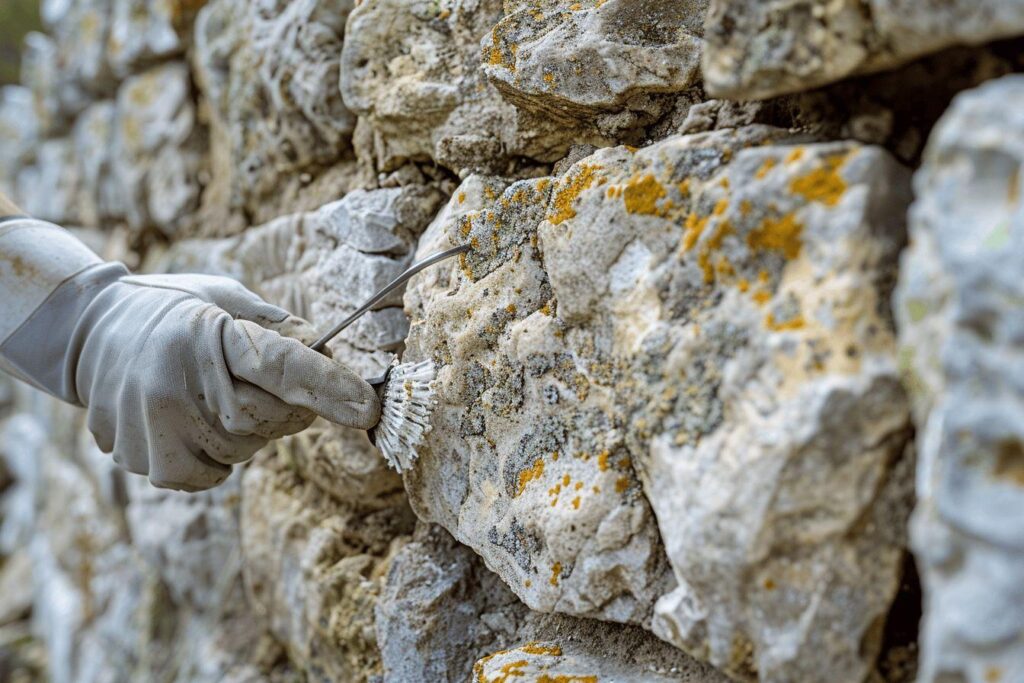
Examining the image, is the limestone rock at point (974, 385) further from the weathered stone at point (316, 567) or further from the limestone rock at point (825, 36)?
the weathered stone at point (316, 567)

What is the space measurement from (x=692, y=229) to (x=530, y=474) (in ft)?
1.22

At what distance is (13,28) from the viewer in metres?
5.11

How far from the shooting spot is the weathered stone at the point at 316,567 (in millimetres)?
1367

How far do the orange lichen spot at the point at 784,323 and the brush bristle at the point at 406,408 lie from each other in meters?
0.52

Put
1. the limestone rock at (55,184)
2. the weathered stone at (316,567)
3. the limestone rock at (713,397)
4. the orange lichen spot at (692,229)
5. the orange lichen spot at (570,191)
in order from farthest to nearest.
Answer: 1. the limestone rock at (55,184)
2. the weathered stone at (316,567)
3. the orange lichen spot at (570,191)
4. the orange lichen spot at (692,229)
5. the limestone rock at (713,397)

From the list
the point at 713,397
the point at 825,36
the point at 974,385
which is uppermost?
the point at 825,36

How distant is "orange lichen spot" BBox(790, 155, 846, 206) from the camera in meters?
0.65

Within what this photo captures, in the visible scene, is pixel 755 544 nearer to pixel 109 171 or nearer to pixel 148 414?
pixel 148 414

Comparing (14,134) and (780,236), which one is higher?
(780,236)

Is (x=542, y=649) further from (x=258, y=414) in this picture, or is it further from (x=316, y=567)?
(x=316, y=567)

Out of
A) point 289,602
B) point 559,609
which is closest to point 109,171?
point 289,602

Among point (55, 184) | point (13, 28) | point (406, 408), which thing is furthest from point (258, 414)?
point (13, 28)

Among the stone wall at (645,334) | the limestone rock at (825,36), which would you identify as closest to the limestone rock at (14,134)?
the stone wall at (645,334)

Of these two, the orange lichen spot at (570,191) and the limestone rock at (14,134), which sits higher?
the orange lichen spot at (570,191)
